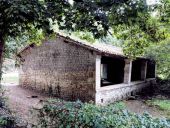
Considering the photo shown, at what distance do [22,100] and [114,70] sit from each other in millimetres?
9329

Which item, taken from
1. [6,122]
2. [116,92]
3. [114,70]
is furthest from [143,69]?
[6,122]

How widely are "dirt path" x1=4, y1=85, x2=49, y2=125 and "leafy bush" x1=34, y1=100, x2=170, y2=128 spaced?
6.43m

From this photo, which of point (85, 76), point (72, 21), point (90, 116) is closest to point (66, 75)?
point (85, 76)

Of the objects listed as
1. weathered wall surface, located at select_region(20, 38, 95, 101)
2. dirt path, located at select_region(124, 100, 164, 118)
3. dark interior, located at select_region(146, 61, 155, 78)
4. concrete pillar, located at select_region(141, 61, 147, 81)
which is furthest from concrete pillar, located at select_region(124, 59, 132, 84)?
dark interior, located at select_region(146, 61, 155, 78)

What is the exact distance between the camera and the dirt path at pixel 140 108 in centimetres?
1618

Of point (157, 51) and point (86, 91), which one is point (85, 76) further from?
point (157, 51)

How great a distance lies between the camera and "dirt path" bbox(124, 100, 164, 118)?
53.1 ft

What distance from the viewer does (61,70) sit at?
19.0 meters

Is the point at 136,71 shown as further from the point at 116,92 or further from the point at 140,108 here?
the point at 140,108

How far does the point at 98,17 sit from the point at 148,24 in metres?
2.45

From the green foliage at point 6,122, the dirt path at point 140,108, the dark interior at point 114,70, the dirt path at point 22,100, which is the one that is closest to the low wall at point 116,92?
the dirt path at point 140,108

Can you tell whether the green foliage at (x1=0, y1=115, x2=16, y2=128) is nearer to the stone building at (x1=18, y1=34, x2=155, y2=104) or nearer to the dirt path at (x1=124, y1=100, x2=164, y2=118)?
the stone building at (x1=18, y1=34, x2=155, y2=104)

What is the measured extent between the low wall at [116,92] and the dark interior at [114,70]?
1402 millimetres

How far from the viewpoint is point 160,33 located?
10242 millimetres
